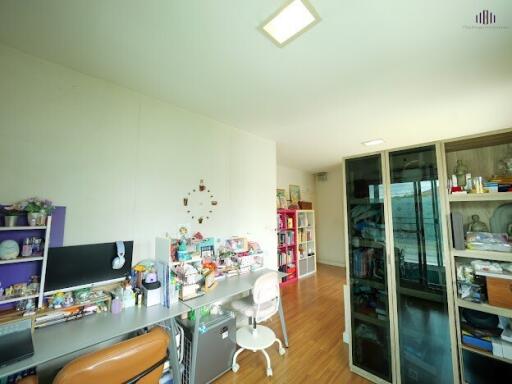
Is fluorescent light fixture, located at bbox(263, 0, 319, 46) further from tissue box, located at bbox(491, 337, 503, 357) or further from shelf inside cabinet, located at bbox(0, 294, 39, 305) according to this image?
tissue box, located at bbox(491, 337, 503, 357)

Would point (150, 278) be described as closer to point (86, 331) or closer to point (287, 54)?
point (86, 331)

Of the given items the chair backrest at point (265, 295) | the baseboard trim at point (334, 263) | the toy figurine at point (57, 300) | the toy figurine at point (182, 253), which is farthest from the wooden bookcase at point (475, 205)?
the baseboard trim at point (334, 263)

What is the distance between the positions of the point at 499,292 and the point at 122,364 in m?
2.41

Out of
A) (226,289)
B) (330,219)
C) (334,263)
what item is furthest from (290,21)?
(334,263)

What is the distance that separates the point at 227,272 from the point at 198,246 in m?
0.48

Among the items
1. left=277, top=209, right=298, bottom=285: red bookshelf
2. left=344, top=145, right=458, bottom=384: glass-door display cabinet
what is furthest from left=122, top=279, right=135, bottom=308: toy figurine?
left=277, top=209, right=298, bottom=285: red bookshelf

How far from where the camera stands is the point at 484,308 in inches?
58.2

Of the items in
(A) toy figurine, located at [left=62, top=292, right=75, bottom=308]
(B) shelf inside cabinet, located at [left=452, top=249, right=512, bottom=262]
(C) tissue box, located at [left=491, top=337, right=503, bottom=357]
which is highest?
(B) shelf inside cabinet, located at [left=452, top=249, right=512, bottom=262]

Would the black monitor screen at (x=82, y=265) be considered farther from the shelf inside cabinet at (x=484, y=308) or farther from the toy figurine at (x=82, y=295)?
the shelf inside cabinet at (x=484, y=308)

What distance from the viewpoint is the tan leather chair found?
38.4 inches

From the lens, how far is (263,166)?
3453 millimetres

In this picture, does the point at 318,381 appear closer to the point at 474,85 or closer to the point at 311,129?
the point at 311,129

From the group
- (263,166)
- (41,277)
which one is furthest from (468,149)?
(41,277)

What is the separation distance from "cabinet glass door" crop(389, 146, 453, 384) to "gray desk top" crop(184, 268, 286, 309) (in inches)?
56.4
